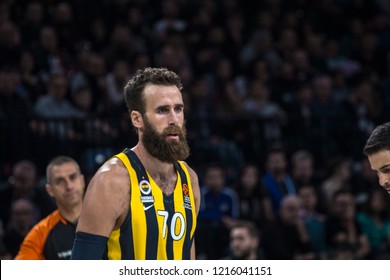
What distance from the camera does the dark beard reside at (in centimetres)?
439

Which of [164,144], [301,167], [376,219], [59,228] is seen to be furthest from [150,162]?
[376,219]

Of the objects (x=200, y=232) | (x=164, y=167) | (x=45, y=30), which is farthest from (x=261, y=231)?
(x=164, y=167)

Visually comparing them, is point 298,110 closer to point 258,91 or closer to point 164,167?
point 258,91

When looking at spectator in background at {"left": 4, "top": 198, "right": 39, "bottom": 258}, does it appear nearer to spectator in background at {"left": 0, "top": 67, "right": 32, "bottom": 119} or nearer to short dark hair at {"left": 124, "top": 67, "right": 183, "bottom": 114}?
spectator in background at {"left": 0, "top": 67, "right": 32, "bottom": 119}

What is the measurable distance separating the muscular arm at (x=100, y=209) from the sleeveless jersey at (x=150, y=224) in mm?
87

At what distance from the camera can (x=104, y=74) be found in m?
10.4

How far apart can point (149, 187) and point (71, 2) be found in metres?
7.65

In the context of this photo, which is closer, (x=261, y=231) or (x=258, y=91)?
(x=261, y=231)

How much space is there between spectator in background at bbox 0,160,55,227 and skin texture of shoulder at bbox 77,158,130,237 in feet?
13.4

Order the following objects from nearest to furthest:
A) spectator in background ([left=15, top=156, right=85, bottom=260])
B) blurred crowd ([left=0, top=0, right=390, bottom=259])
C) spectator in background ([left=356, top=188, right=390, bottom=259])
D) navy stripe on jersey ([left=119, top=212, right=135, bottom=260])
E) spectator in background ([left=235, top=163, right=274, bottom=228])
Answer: navy stripe on jersey ([left=119, top=212, right=135, bottom=260]) < spectator in background ([left=15, top=156, right=85, bottom=260]) < blurred crowd ([left=0, top=0, right=390, bottom=259]) < spectator in background ([left=235, top=163, right=274, bottom=228]) < spectator in background ([left=356, top=188, right=390, bottom=259])

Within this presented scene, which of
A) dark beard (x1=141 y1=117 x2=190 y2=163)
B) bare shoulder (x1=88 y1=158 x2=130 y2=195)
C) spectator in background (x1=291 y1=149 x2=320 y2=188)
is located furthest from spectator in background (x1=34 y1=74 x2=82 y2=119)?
bare shoulder (x1=88 y1=158 x2=130 y2=195)

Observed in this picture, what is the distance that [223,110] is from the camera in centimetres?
1047

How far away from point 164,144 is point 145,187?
251mm
